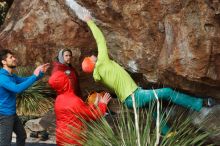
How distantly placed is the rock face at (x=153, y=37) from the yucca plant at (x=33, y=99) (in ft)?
2.39

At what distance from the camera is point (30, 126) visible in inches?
372

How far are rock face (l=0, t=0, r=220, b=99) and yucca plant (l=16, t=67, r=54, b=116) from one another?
2.39ft

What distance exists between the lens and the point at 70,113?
6.64 metres

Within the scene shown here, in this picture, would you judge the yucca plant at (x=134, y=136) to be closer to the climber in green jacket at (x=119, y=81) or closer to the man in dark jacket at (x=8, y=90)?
the climber in green jacket at (x=119, y=81)

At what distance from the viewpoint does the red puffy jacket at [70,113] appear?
6582 mm

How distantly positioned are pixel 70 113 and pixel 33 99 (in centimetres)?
412

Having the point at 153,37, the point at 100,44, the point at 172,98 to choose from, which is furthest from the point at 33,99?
the point at 172,98

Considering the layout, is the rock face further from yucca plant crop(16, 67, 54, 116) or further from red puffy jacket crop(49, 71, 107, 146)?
red puffy jacket crop(49, 71, 107, 146)

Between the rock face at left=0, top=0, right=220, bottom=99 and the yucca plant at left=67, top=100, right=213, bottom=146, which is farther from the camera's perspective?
the rock face at left=0, top=0, right=220, bottom=99

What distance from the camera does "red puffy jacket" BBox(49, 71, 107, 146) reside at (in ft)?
21.6

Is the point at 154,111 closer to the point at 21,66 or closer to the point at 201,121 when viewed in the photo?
the point at 201,121

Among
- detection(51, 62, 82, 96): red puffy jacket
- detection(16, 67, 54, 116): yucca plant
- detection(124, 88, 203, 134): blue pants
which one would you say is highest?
detection(51, 62, 82, 96): red puffy jacket

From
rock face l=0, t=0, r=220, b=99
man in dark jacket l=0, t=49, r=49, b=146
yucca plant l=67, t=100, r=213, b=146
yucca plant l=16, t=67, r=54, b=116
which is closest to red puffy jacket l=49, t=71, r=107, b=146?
yucca plant l=67, t=100, r=213, b=146

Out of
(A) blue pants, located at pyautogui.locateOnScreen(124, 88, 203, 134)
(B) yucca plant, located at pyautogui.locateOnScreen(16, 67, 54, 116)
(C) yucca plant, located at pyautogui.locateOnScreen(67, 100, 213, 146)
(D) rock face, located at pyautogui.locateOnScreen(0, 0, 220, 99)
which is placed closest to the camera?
(C) yucca plant, located at pyautogui.locateOnScreen(67, 100, 213, 146)
